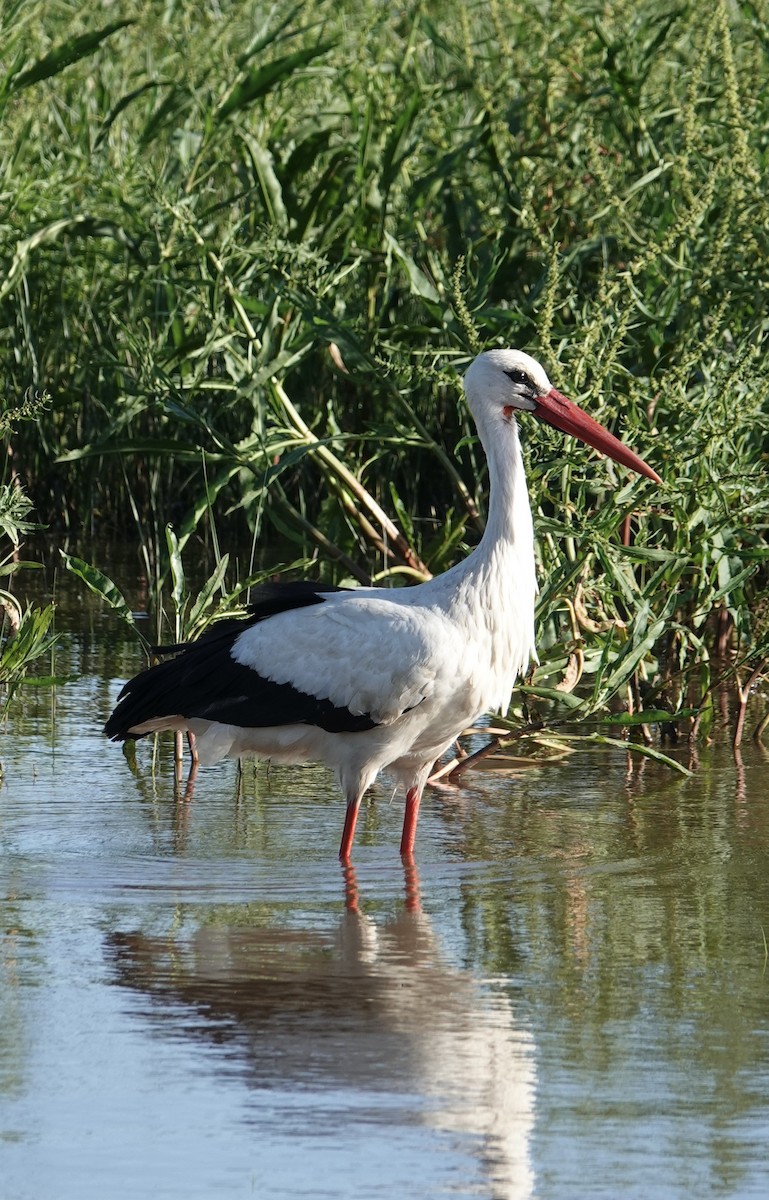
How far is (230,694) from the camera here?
6.24 m

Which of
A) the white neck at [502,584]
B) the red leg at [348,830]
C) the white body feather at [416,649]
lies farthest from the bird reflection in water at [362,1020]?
the white neck at [502,584]

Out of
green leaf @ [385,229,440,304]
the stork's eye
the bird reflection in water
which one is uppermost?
green leaf @ [385,229,440,304]

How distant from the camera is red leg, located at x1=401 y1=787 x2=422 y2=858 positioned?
626cm

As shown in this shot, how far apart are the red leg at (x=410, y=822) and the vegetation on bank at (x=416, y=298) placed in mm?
583

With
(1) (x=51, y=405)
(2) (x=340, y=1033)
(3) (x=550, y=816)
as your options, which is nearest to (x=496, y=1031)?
(2) (x=340, y=1033)

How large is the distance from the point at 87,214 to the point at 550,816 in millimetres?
4154

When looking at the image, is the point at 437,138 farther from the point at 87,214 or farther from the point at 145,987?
the point at 145,987

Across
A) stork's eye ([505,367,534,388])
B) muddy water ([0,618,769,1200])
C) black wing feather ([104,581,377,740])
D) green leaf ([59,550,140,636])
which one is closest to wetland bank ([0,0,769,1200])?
muddy water ([0,618,769,1200])

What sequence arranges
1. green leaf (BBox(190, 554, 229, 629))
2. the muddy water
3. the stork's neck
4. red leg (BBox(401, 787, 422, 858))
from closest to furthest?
the muddy water < the stork's neck < red leg (BBox(401, 787, 422, 858)) < green leaf (BBox(190, 554, 229, 629))

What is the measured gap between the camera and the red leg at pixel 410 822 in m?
6.26

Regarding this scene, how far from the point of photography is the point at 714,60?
30.2ft

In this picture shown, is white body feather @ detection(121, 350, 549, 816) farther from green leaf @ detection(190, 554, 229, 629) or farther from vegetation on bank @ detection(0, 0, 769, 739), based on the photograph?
green leaf @ detection(190, 554, 229, 629)

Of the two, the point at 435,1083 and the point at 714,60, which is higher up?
A: the point at 714,60

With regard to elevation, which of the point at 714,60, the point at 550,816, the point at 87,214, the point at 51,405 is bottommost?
the point at 550,816
